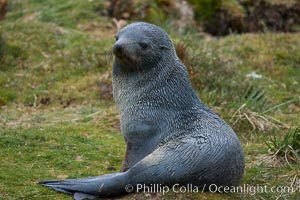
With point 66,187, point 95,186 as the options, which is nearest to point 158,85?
point 95,186

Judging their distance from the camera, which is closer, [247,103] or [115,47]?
[115,47]

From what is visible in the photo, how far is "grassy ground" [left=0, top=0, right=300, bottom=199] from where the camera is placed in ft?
18.0

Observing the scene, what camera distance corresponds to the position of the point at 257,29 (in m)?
11.9

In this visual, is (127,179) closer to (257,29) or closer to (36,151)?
(36,151)

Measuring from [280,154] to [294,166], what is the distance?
22cm

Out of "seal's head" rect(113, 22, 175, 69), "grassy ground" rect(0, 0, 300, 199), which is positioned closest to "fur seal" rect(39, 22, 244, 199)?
"seal's head" rect(113, 22, 175, 69)

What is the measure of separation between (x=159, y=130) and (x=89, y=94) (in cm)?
340

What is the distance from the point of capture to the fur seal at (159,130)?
4.58m

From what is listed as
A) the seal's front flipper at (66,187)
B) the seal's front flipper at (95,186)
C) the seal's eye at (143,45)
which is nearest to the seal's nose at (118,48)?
the seal's eye at (143,45)

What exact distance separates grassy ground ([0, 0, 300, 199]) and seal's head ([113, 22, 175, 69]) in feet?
3.27

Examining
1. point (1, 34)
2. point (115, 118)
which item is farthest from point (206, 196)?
point (1, 34)

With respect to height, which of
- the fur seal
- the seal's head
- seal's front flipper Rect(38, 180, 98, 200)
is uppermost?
the seal's head

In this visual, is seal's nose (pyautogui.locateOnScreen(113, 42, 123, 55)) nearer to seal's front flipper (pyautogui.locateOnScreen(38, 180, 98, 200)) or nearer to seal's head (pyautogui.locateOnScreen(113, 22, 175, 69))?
seal's head (pyautogui.locateOnScreen(113, 22, 175, 69))

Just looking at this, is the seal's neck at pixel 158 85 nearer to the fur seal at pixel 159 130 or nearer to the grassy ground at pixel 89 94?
the fur seal at pixel 159 130
